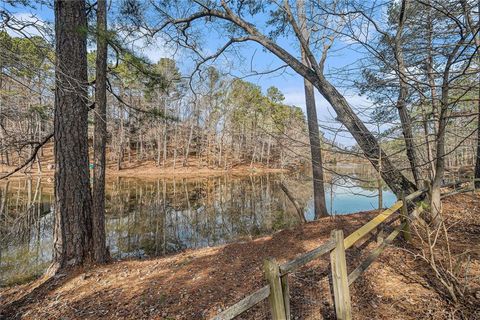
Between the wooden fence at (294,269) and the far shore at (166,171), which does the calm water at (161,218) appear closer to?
the wooden fence at (294,269)

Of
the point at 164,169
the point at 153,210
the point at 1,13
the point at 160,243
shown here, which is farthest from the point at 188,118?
the point at 1,13

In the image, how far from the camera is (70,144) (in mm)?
4547

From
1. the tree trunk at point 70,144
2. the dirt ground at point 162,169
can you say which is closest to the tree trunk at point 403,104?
the tree trunk at point 70,144

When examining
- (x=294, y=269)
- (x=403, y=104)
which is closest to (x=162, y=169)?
(x=403, y=104)

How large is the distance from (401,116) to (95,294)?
201 inches

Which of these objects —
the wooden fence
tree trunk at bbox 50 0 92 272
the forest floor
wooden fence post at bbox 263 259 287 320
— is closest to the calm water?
tree trunk at bbox 50 0 92 272

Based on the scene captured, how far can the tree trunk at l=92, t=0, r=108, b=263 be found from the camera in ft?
16.1

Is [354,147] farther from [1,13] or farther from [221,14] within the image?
[1,13]

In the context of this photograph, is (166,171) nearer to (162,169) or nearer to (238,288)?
(162,169)

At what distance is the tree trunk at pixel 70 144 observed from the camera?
449cm

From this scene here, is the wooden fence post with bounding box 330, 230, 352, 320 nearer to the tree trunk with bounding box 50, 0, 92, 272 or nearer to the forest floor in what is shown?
the forest floor

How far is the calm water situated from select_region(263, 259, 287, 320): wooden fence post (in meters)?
2.20

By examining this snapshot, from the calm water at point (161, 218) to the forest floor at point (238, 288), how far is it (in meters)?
1.05

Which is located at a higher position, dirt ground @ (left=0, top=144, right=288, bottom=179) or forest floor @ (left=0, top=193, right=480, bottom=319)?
dirt ground @ (left=0, top=144, right=288, bottom=179)
